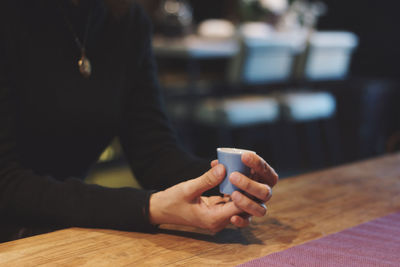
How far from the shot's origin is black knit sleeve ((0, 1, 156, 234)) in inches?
32.5

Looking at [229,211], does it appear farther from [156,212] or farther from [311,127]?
[311,127]

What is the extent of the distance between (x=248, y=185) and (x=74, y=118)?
0.52m

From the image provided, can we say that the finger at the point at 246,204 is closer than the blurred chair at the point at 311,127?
Yes

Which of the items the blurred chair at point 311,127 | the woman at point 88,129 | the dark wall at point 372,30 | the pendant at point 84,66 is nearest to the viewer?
the woman at point 88,129

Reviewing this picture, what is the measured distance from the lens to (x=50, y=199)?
2.86ft

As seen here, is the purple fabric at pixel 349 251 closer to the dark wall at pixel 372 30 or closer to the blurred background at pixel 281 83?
the blurred background at pixel 281 83

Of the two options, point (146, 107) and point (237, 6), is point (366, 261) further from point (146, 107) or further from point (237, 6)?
point (237, 6)

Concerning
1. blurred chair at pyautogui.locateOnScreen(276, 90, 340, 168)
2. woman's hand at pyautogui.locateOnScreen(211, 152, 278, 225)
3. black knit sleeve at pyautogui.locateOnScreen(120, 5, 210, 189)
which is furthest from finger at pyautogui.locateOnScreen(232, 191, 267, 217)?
blurred chair at pyautogui.locateOnScreen(276, 90, 340, 168)

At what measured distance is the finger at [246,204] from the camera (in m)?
0.74

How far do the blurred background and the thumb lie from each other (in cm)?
234

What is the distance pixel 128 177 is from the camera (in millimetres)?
3213

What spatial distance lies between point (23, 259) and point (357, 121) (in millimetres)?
4305

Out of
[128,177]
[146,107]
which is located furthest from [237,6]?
[146,107]

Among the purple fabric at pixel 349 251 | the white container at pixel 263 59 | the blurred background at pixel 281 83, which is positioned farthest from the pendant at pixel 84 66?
the white container at pixel 263 59
